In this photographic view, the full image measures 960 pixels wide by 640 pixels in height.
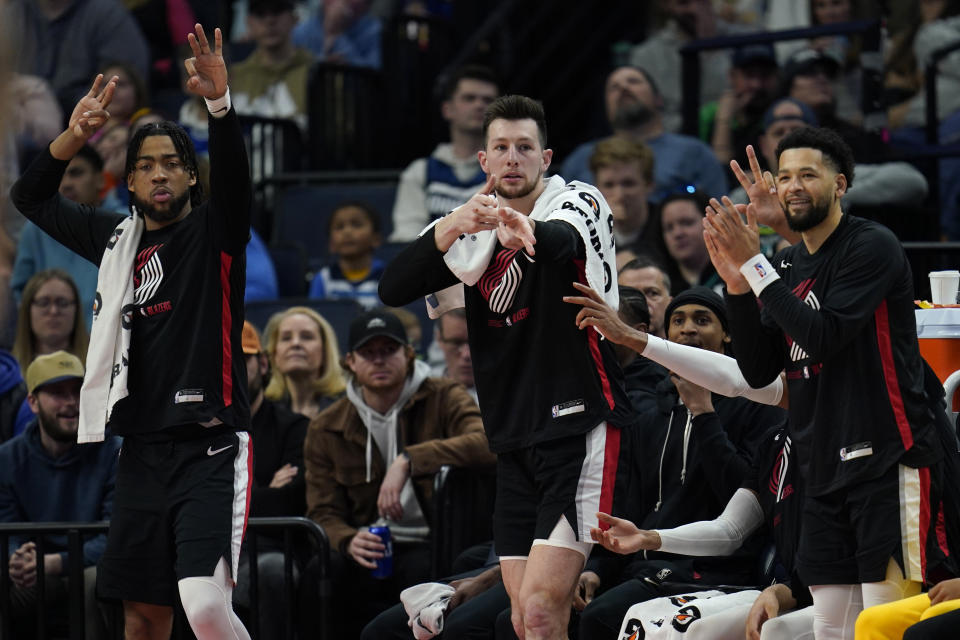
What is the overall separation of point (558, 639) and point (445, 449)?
2.03 meters

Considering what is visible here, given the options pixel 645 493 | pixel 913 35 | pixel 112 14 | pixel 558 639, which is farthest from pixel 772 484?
pixel 112 14

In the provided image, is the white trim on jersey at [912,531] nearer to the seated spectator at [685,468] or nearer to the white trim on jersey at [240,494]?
the seated spectator at [685,468]

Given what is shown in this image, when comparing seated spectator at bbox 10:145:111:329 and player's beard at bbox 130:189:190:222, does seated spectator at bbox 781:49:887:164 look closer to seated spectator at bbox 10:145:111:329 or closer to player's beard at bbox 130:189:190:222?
seated spectator at bbox 10:145:111:329

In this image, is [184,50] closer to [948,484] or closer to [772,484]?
[772,484]

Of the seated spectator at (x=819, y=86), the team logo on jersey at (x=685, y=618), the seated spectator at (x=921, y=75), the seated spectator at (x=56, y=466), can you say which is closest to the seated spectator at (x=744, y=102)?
the seated spectator at (x=819, y=86)

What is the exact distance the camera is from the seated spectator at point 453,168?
1007cm

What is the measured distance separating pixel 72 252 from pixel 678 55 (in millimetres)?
4675

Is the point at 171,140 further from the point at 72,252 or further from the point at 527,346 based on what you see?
the point at 72,252

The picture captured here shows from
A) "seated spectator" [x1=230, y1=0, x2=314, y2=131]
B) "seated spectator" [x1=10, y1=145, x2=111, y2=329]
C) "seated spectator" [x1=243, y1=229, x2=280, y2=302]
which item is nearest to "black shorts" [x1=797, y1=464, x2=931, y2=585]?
"seated spectator" [x1=243, y1=229, x2=280, y2=302]

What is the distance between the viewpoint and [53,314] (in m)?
8.36

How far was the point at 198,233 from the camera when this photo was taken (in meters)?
5.41

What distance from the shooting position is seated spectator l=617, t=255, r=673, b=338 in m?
6.93

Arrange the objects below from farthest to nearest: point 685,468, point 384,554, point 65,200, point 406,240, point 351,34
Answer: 1. point 351,34
2. point 406,240
3. point 384,554
4. point 685,468
5. point 65,200

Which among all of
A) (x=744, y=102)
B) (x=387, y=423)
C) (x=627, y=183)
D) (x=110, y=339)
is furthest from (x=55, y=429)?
(x=744, y=102)
